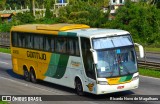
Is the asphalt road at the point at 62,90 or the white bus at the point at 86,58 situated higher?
the white bus at the point at 86,58

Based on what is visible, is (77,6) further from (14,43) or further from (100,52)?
(100,52)

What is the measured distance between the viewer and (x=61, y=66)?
72.0ft

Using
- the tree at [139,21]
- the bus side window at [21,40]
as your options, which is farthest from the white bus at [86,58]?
the tree at [139,21]

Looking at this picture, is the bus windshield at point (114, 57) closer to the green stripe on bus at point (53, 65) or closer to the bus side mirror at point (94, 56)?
the bus side mirror at point (94, 56)

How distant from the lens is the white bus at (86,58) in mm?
18812

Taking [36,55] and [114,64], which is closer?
[114,64]

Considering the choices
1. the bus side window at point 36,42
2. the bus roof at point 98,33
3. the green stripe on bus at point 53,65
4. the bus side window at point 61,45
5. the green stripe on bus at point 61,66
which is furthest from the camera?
the bus side window at point 36,42

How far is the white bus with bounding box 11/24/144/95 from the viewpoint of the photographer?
18.8 metres

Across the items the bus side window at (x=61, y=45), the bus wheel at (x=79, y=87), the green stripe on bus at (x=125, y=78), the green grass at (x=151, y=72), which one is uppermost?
the bus side window at (x=61, y=45)

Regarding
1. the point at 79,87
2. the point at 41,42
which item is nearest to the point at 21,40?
the point at 41,42

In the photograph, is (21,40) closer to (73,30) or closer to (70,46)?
(73,30)

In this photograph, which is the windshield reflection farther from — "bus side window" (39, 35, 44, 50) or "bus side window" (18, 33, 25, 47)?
"bus side window" (18, 33, 25, 47)

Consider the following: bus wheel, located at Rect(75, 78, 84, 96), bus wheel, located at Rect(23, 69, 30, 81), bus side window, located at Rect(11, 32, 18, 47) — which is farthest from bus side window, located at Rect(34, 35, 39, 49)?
bus wheel, located at Rect(75, 78, 84, 96)

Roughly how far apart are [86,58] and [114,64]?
133 centimetres
